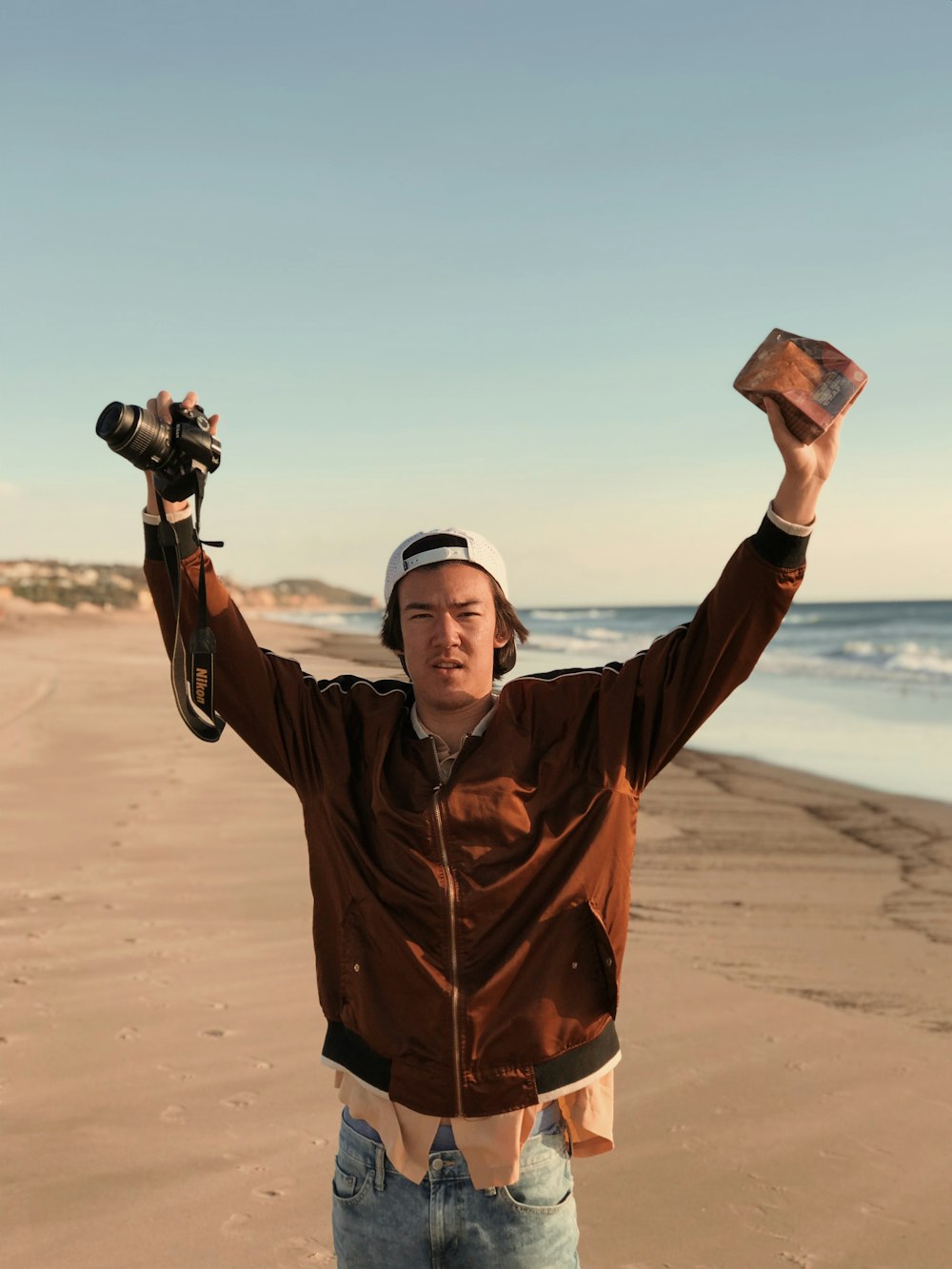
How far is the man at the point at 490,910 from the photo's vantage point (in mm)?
2066

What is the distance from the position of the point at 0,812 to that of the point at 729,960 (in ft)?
20.6

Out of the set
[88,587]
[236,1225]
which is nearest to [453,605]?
[236,1225]

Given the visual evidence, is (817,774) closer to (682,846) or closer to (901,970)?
(682,846)

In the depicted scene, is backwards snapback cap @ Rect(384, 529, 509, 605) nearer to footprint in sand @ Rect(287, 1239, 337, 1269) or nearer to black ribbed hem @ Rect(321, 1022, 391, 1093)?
black ribbed hem @ Rect(321, 1022, 391, 1093)

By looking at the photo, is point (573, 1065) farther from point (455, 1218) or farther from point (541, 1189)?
point (455, 1218)

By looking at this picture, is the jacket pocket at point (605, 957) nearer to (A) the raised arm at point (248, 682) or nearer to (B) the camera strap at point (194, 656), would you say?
(A) the raised arm at point (248, 682)

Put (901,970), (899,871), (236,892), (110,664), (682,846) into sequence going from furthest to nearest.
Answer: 1. (110,664)
2. (682,846)
3. (899,871)
4. (236,892)
5. (901,970)

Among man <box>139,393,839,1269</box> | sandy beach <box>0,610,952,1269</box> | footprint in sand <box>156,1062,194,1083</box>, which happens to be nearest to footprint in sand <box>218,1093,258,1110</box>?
sandy beach <box>0,610,952,1269</box>

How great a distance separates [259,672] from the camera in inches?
94.0

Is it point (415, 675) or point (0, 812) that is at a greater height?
point (415, 675)

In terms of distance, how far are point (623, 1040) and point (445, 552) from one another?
3.62 meters

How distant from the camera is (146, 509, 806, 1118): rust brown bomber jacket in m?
2.07

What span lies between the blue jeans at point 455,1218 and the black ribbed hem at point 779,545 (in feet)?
3.81

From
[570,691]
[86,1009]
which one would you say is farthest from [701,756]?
[570,691]
